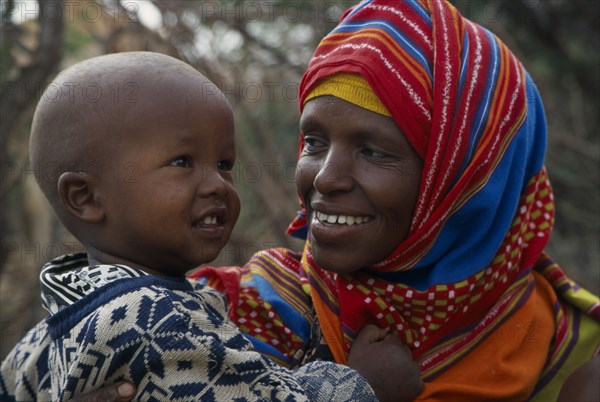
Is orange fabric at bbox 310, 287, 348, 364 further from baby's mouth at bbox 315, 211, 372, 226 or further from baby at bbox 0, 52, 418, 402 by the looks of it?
baby's mouth at bbox 315, 211, 372, 226

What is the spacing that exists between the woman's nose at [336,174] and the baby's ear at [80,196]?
0.58 metres

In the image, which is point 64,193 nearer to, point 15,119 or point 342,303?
point 342,303

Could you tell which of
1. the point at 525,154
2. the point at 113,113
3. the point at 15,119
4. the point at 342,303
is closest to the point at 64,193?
the point at 113,113

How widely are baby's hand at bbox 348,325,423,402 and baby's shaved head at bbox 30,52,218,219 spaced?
0.82 metres

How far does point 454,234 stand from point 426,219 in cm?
15

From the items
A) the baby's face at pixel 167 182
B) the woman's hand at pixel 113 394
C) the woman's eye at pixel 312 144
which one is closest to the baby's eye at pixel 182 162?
the baby's face at pixel 167 182

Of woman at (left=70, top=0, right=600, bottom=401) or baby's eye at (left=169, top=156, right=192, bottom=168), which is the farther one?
woman at (left=70, top=0, right=600, bottom=401)

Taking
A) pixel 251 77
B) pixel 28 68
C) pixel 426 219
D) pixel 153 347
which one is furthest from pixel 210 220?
pixel 251 77

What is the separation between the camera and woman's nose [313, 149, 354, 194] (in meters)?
2.02

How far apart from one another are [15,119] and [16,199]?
1.85 meters

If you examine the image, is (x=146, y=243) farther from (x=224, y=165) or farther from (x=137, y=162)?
Result: (x=224, y=165)

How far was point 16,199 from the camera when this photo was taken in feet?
18.0

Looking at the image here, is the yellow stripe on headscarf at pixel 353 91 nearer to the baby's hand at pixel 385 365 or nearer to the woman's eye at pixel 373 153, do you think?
the woman's eye at pixel 373 153

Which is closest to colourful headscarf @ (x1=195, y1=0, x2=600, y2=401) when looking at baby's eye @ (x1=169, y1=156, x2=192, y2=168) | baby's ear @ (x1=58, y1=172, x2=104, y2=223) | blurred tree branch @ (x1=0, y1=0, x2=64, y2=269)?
baby's eye @ (x1=169, y1=156, x2=192, y2=168)
